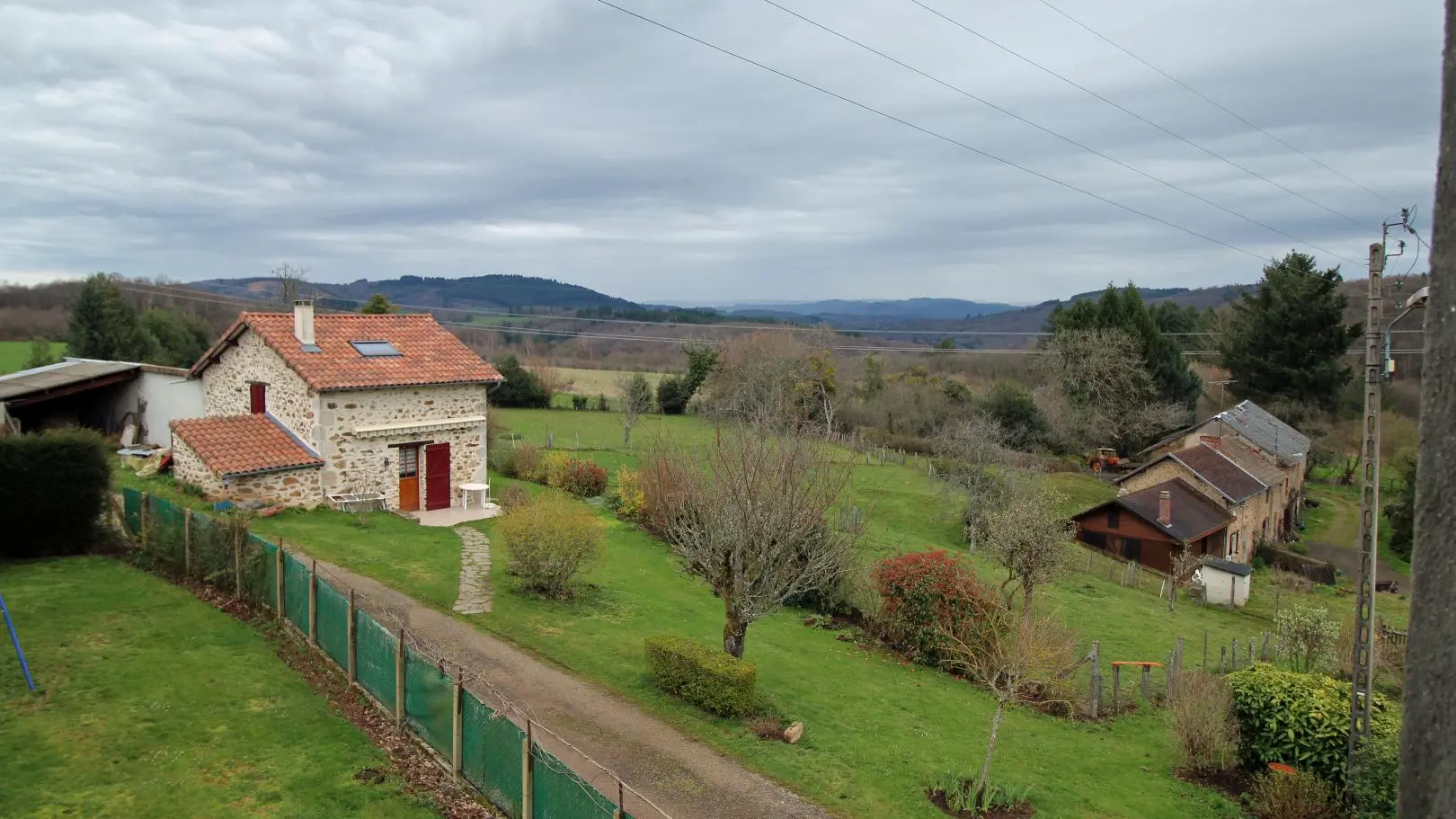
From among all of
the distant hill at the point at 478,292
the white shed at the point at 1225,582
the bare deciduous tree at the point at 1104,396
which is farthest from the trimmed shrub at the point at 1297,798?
the distant hill at the point at 478,292

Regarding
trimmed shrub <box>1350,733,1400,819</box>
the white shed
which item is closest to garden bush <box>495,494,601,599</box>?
trimmed shrub <box>1350,733,1400,819</box>

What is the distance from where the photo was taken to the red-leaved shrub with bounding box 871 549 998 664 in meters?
17.6

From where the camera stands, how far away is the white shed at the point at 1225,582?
29797 mm

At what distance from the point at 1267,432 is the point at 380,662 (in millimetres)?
50780

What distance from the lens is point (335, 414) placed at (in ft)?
73.8

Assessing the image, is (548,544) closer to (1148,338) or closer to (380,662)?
(380,662)

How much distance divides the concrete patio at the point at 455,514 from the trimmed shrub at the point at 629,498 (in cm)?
425

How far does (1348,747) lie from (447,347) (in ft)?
77.8

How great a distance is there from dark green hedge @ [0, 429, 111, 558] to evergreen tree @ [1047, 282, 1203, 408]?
2221 inches

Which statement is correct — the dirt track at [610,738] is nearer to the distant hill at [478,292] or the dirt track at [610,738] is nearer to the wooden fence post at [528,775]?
the wooden fence post at [528,775]

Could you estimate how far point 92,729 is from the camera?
9.78m

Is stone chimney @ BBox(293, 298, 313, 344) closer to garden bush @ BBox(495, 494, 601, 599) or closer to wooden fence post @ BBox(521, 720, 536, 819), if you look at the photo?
garden bush @ BBox(495, 494, 601, 599)

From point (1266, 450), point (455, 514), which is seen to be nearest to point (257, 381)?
point (455, 514)

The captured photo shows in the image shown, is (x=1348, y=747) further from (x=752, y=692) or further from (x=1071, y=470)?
→ (x=1071, y=470)
